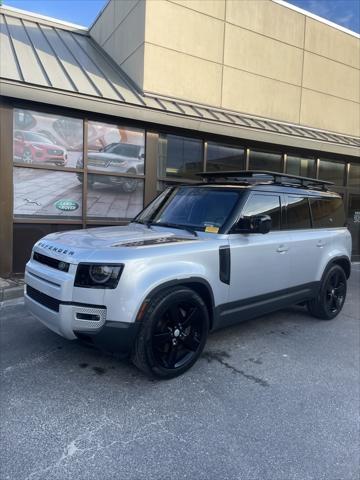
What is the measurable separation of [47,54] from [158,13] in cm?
259

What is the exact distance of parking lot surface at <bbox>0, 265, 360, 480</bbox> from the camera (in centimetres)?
249

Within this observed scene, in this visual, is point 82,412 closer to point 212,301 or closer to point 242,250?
point 212,301

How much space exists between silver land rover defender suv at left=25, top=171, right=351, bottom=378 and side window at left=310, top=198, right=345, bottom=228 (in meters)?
0.03

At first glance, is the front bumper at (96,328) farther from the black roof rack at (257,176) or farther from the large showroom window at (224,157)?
the large showroom window at (224,157)

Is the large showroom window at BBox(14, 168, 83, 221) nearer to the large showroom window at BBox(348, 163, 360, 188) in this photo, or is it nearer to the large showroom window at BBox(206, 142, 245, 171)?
the large showroom window at BBox(206, 142, 245, 171)

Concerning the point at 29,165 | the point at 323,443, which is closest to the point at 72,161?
the point at 29,165

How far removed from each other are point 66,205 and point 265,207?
4.55m

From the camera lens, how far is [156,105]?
7.99 meters

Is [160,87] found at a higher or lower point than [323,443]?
higher

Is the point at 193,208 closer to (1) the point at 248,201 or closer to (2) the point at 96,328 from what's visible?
(1) the point at 248,201

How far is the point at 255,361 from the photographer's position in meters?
4.13

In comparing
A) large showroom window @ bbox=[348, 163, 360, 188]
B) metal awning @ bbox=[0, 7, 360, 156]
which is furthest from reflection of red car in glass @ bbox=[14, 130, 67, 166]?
large showroom window @ bbox=[348, 163, 360, 188]

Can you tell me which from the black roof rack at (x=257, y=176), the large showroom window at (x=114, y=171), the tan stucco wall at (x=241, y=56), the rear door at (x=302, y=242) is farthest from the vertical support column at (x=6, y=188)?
the rear door at (x=302, y=242)

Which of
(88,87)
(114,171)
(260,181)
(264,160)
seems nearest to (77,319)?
(260,181)
